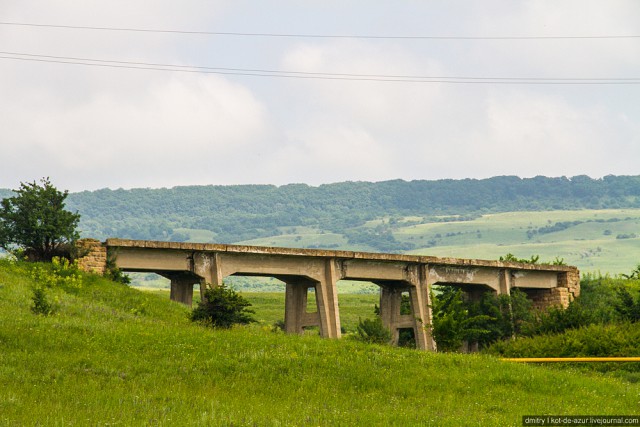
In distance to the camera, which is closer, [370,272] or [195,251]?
[195,251]

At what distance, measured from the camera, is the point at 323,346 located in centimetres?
2956

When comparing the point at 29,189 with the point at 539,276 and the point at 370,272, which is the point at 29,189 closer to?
the point at 370,272

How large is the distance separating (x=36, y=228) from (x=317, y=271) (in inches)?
585

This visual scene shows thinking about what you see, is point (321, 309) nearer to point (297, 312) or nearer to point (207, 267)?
point (297, 312)

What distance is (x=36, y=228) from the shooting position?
42281mm

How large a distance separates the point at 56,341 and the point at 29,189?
18103 mm

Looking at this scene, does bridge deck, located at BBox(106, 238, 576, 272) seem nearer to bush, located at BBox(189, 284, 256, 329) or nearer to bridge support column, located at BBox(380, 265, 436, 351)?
bridge support column, located at BBox(380, 265, 436, 351)

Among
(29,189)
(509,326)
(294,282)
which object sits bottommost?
(509,326)

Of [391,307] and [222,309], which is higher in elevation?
[222,309]

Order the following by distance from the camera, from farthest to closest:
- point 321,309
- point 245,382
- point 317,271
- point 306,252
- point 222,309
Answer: point 317,271, point 321,309, point 306,252, point 222,309, point 245,382

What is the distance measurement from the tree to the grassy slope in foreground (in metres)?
9.67

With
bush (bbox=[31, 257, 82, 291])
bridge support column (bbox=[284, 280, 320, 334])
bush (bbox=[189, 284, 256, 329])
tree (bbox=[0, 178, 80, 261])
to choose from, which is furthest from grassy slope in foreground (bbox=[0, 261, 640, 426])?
bridge support column (bbox=[284, 280, 320, 334])

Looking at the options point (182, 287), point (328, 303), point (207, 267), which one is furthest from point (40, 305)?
point (328, 303)

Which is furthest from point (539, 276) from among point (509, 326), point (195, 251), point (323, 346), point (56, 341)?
point (56, 341)
